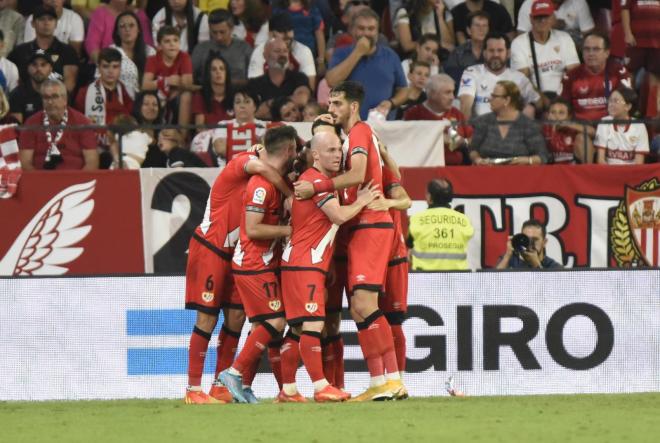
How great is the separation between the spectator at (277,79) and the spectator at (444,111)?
4.42 feet

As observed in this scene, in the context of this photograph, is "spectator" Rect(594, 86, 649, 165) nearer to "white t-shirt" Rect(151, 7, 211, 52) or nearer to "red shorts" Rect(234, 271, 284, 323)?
"white t-shirt" Rect(151, 7, 211, 52)

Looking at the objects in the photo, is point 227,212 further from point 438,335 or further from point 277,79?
point 277,79

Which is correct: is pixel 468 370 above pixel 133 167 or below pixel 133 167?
below

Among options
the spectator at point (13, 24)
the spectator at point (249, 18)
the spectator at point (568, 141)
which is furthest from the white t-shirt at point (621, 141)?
the spectator at point (13, 24)

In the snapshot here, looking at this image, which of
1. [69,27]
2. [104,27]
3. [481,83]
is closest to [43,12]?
[69,27]

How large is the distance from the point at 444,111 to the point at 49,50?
482 cm

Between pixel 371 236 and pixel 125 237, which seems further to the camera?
pixel 125 237

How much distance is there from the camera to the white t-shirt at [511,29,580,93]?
17.1 metres

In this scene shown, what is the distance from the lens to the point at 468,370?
13.0m

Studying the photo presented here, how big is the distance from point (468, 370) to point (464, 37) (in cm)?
621

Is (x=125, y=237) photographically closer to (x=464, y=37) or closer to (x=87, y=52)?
(x=87, y=52)

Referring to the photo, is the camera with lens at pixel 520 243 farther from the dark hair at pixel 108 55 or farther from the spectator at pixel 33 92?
the spectator at pixel 33 92

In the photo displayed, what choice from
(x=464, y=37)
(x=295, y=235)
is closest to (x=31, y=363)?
(x=295, y=235)

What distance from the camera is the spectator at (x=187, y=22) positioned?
17609mm
